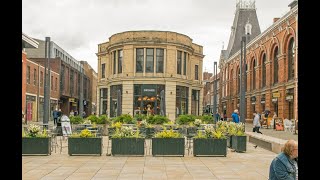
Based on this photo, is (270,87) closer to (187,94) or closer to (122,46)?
(187,94)

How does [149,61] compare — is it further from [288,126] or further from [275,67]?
[288,126]

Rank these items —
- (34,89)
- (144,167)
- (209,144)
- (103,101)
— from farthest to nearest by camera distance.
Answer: (103,101)
(34,89)
(209,144)
(144,167)

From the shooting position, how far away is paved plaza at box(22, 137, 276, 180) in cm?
1123

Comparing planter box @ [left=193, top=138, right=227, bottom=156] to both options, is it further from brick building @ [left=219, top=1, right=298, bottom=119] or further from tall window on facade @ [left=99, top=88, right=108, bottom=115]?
tall window on facade @ [left=99, top=88, right=108, bottom=115]

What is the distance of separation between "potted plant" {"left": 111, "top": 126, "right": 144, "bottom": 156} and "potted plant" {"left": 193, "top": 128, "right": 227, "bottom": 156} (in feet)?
6.51

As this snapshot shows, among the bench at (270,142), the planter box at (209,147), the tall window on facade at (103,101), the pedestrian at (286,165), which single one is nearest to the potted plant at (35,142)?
the planter box at (209,147)

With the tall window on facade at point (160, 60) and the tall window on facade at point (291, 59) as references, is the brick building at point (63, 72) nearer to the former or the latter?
the tall window on facade at point (160, 60)

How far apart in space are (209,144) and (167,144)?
1.53 metres

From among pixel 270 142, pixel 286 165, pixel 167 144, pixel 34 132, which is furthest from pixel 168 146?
pixel 286 165

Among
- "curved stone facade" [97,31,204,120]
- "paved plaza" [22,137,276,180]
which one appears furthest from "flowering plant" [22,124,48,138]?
"curved stone facade" [97,31,204,120]

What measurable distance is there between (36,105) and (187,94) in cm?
1828

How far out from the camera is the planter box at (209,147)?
15.6 meters

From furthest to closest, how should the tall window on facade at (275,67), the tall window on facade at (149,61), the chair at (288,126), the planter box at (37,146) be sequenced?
the tall window on facade at (149,61), the tall window on facade at (275,67), the chair at (288,126), the planter box at (37,146)

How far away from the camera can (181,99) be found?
50.0m
